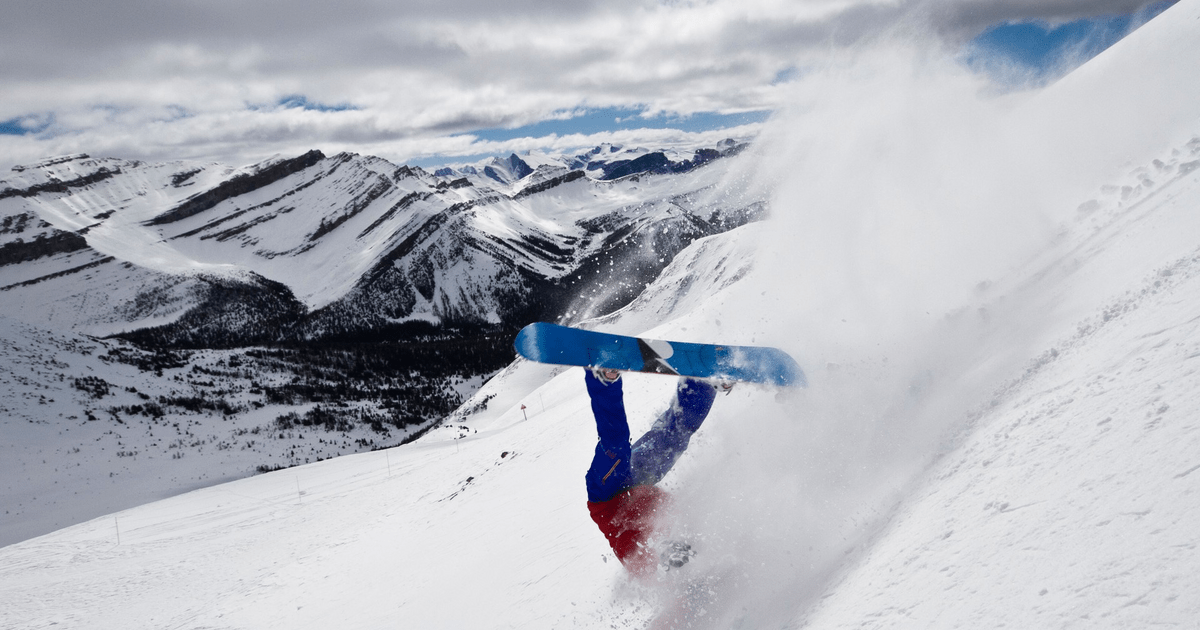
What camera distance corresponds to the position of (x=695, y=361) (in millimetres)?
9016

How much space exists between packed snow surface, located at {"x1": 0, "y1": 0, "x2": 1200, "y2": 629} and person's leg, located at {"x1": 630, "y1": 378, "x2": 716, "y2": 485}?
74 centimetres

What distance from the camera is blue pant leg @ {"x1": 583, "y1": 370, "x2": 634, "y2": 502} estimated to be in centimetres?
793

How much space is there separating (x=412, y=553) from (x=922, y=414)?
44.0 feet

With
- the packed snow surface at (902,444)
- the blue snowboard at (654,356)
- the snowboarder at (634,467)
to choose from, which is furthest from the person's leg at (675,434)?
the packed snow surface at (902,444)

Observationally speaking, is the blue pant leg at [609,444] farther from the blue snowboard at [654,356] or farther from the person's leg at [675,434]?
the person's leg at [675,434]

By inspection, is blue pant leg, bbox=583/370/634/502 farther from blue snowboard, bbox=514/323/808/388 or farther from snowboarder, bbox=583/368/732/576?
blue snowboard, bbox=514/323/808/388

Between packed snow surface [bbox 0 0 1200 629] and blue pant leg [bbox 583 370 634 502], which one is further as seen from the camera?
blue pant leg [bbox 583 370 634 502]

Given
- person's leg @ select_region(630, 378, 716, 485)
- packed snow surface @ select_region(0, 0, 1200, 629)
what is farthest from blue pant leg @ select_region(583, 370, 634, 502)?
packed snow surface @ select_region(0, 0, 1200, 629)

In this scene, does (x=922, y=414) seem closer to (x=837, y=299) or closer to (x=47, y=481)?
(x=837, y=299)

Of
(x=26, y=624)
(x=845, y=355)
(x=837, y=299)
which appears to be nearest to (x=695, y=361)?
(x=845, y=355)

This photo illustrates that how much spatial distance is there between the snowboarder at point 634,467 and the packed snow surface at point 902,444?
0.50 metres

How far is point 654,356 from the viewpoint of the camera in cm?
859

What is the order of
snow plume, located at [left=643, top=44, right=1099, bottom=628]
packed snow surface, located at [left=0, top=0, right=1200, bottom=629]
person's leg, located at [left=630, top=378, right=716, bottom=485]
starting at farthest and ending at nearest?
person's leg, located at [left=630, top=378, right=716, bottom=485]
snow plume, located at [left=643, top=44, right=1099, bottom=628]
packed snow surface, located at [left=0, top=0, right=1200, bottom=629]

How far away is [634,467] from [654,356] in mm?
1782
